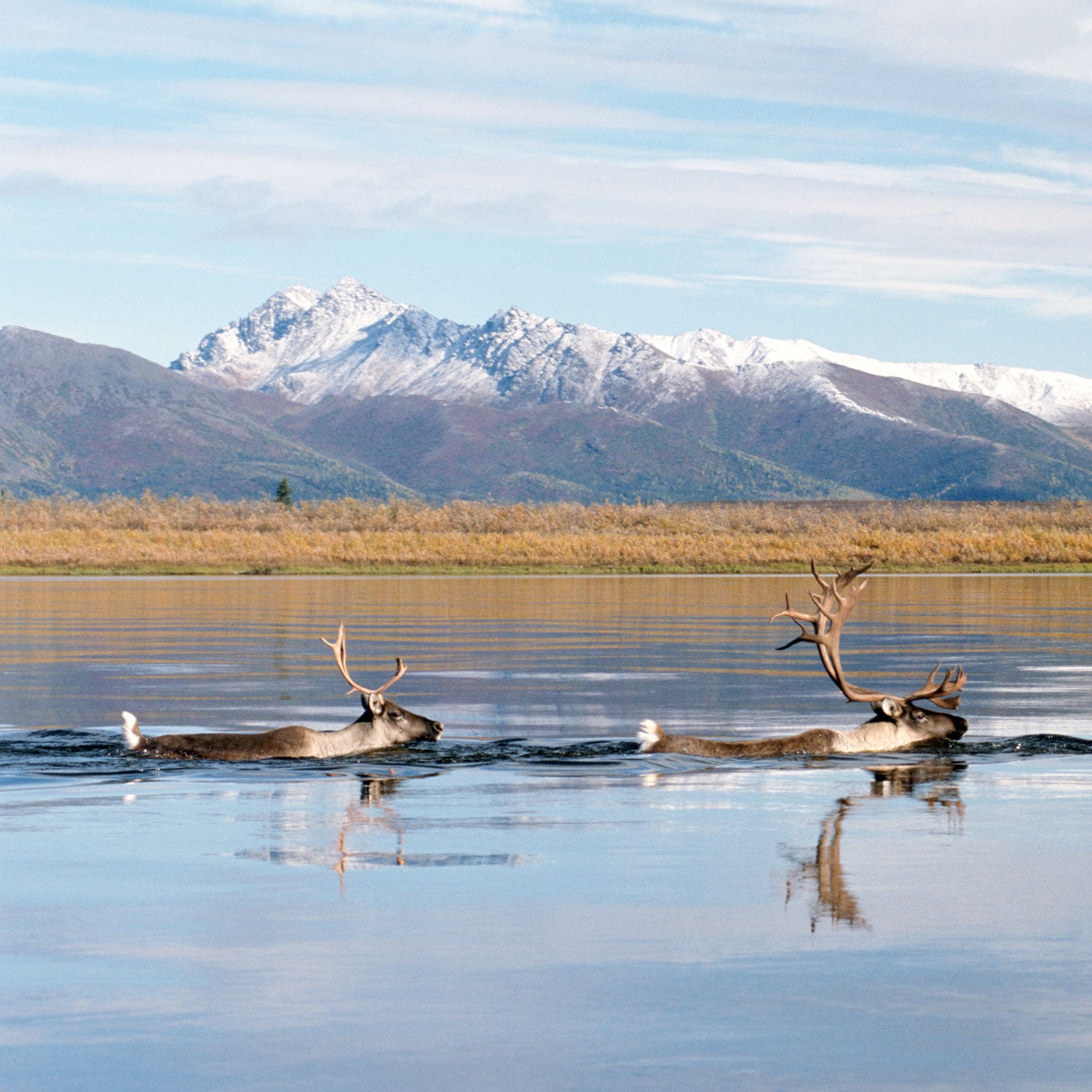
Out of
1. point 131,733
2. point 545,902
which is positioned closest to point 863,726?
point 131,733

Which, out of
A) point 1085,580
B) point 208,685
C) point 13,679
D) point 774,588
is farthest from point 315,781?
point 1085,580

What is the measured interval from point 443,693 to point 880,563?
55.5 metres

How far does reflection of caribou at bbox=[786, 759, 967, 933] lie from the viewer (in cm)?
1087

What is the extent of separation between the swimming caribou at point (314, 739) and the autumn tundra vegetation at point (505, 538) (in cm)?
5516

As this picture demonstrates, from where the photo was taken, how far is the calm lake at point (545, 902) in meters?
7.98

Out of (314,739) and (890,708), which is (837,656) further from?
(314,739)

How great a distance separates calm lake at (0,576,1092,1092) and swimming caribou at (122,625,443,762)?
0.20 metres

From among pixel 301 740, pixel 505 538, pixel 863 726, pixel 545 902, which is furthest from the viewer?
pixel 505 538

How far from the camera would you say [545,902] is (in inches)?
437

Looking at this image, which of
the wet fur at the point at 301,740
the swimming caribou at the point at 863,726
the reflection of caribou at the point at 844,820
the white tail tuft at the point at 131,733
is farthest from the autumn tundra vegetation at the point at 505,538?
the reflection of caribou at the point at 844,820

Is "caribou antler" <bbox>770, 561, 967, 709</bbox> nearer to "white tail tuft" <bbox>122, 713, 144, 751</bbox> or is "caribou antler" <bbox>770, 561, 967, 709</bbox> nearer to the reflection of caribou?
the reflection of caribou

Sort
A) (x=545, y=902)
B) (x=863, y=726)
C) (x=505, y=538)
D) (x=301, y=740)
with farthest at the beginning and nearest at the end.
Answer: (x=505, y=538), (x=863, y=726), (x=301, y=740), (x=545, y=902)

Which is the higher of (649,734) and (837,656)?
(837,656)

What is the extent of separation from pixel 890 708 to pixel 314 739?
5.65 meters
